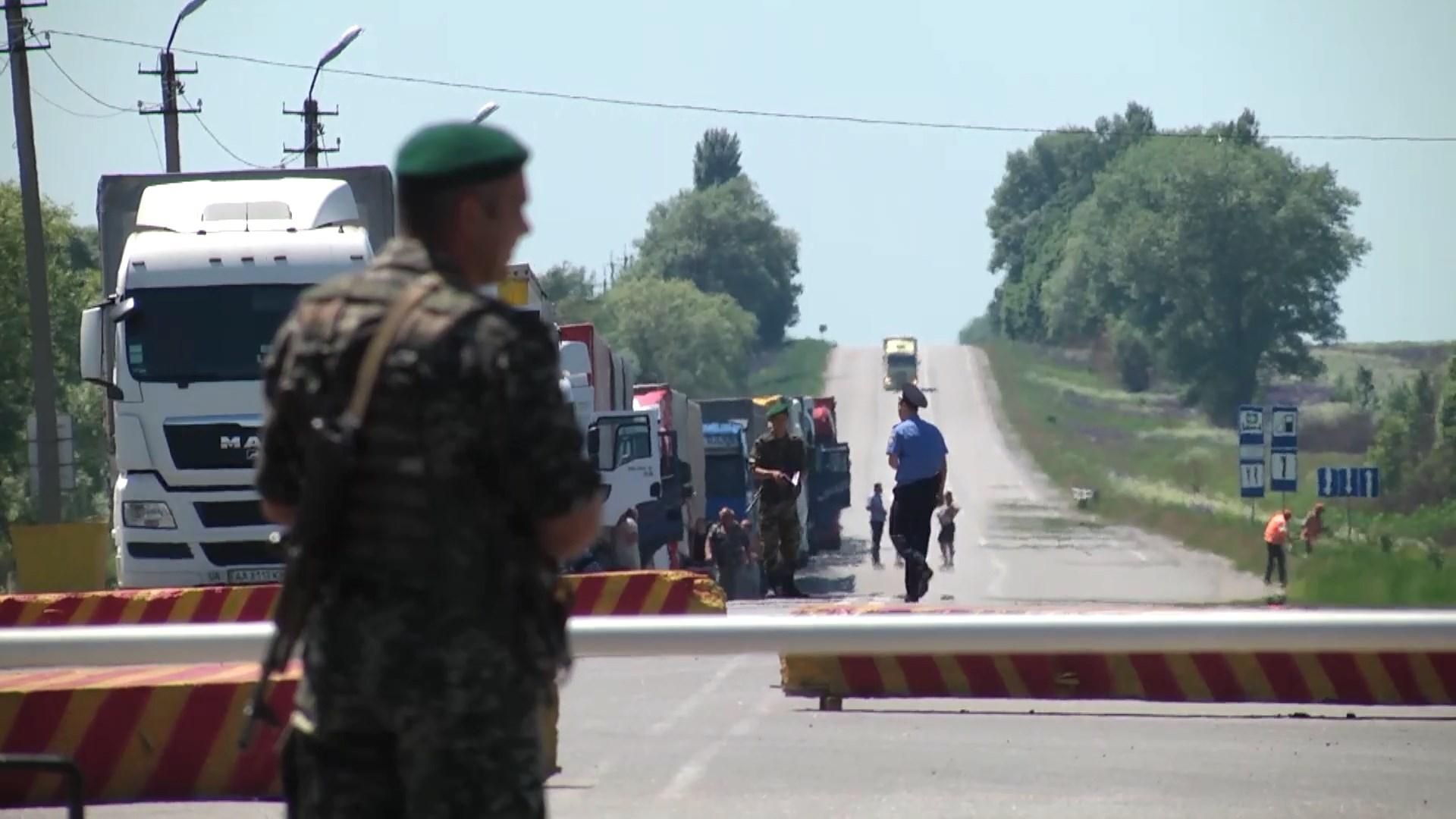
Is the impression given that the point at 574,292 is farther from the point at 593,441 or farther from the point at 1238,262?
the point at 593,441

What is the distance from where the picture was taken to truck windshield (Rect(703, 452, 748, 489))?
4472cm

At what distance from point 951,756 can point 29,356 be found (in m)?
59.4

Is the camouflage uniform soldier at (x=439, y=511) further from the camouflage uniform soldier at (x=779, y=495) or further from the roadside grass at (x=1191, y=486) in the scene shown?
the roadside grass at (x=1191, y=486)

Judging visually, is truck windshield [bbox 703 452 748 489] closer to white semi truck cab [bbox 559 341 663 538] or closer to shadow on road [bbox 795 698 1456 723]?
white semi truck cab [bbox 559 341 663 538]

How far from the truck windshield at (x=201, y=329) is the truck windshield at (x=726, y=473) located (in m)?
26.2

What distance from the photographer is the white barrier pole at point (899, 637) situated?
6.38 metres

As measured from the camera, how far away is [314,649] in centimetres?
367

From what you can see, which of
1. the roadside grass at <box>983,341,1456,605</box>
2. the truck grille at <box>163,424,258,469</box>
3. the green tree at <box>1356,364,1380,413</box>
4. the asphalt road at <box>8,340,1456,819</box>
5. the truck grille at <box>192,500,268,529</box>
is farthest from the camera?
the green tree at <box>1356,364,1380,413</box>

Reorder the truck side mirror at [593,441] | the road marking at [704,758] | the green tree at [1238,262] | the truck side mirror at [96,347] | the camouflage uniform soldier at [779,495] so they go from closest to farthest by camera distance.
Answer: the road marking at [704,758], the truck side mirror at [96,347], the camouflage uniform soldier at [779,495], the truck side mirror at [593,441], the green tree at [1238,262]

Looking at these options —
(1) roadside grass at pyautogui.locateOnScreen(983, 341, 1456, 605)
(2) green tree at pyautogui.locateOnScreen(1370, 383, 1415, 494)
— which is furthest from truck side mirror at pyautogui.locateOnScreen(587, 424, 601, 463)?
(2) green tree at pyautogui.locateOnScreen(1370, 383, 1415, 494)

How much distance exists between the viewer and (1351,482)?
41.1 metres

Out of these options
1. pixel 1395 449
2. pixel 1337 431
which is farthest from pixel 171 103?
pixel 1337 431

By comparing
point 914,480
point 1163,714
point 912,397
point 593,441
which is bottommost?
point 1163,714

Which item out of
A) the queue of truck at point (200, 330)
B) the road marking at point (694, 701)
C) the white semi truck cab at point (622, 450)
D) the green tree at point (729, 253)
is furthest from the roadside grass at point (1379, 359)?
the road marking at point (694, 701)
